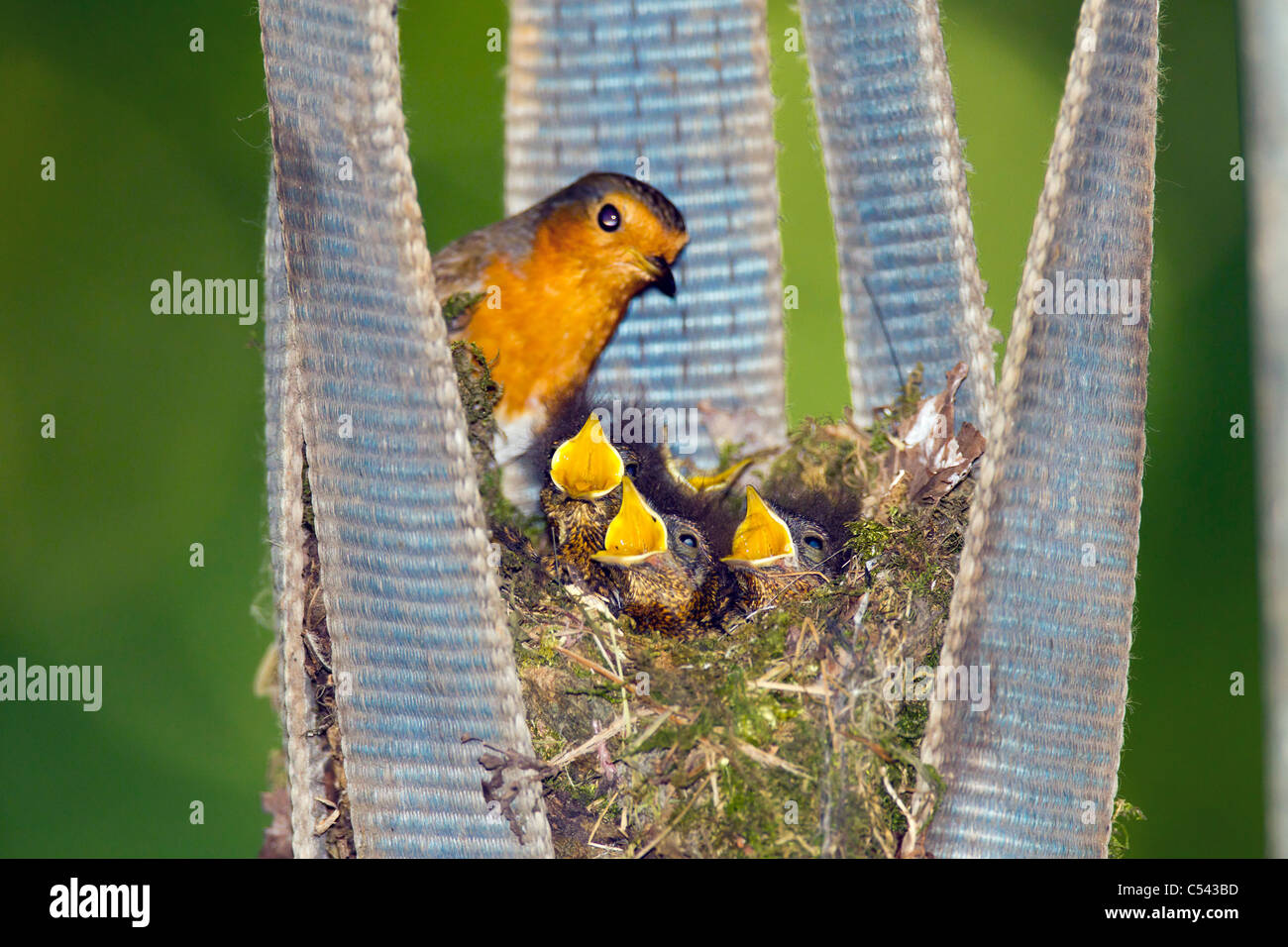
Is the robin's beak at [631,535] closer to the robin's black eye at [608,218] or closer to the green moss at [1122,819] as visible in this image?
the robin's black eye at [608,218]

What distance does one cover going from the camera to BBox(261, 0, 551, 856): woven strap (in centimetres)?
76

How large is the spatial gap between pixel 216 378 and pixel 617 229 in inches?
24.0

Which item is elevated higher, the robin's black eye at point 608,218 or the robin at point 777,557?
the robin's black eye at point 608,218

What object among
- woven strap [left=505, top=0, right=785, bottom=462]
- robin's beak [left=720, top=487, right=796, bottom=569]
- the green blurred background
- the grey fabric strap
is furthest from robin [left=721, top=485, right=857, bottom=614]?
the grey fabric strap

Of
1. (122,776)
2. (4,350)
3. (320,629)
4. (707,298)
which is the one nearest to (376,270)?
(320,629)

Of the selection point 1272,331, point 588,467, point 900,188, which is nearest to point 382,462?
point 588,467

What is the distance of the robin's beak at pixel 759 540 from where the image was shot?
3.31ft

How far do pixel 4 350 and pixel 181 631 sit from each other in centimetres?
41

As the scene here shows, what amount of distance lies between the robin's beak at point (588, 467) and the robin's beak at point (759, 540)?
0.47 feet

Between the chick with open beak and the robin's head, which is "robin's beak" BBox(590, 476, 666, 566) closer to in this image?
the chick with open beak

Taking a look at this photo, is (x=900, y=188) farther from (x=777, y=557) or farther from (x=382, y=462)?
(x=382, y=462)

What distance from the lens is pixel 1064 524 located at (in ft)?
2.62

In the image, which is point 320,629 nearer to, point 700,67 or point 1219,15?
point 700,67

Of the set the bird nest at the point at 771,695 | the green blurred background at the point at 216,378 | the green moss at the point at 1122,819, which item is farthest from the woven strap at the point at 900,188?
the green moss at the point at 1122,819
